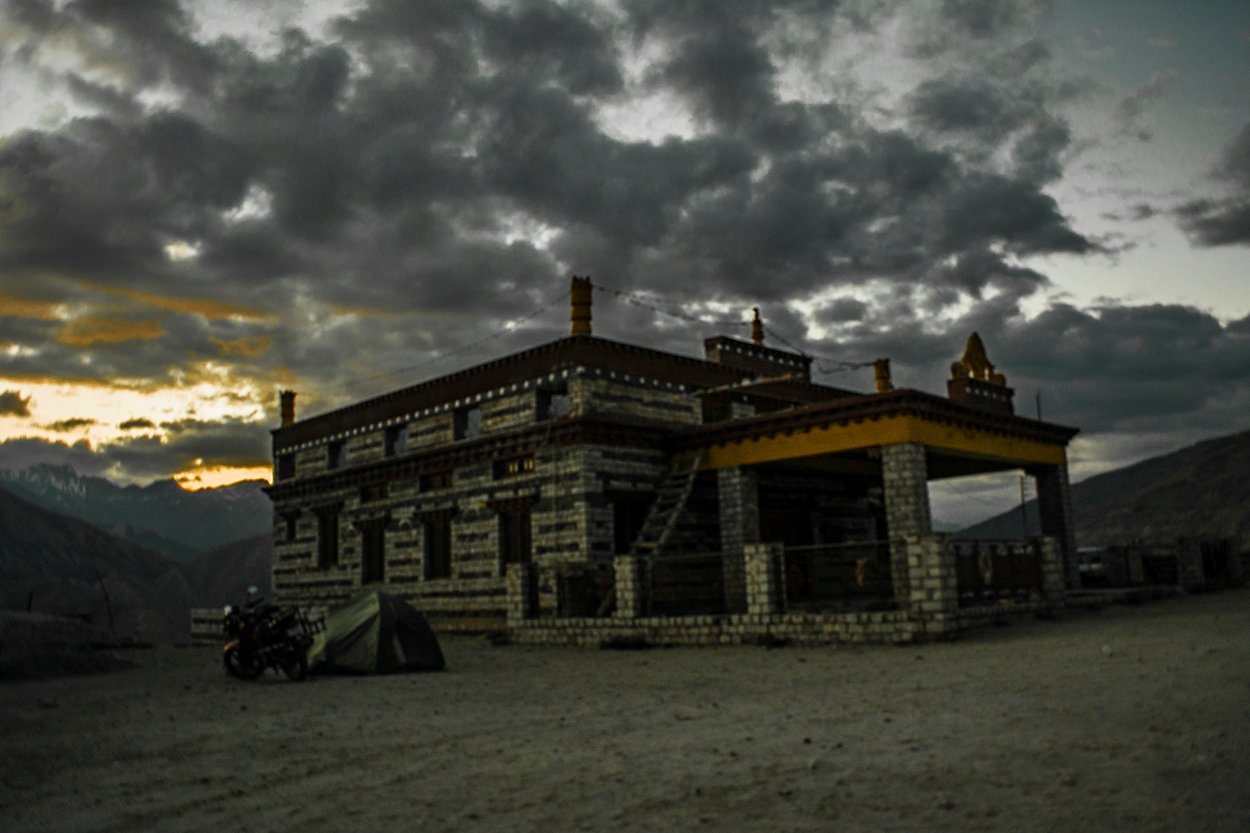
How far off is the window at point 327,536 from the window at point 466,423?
5552 mm

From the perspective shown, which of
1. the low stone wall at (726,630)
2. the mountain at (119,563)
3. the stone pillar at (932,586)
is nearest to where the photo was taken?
the stone pillar at (932,586)

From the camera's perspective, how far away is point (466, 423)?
25.3m

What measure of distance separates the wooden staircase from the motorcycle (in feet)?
24.5

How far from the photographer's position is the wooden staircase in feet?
65.1

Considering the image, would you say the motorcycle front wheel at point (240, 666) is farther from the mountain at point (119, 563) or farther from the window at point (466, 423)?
the mountain at point (119, 563)

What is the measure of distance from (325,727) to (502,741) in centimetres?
221

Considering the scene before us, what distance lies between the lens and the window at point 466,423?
82.3ft

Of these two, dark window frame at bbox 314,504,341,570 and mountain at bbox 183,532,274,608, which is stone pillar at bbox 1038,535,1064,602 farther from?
mountain at bbox 183,532,274,608

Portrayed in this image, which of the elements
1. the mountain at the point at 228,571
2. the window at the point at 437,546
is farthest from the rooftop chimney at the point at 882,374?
the mountain at the point at 228,571

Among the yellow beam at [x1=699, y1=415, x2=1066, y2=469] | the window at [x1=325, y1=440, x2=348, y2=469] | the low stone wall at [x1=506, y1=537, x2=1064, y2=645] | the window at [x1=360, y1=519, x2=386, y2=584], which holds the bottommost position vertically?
the low stone wall at [x1=506, y1=537, x2=1064, y2=645]

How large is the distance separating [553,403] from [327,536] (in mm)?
9705

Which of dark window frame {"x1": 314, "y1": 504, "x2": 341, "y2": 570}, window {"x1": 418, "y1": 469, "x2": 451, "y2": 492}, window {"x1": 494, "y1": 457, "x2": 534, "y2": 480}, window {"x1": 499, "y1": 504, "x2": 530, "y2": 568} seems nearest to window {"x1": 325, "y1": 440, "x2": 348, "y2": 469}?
dark window frame {"x1": 314, "y1": 504, "x2": 341, "y2": 570}

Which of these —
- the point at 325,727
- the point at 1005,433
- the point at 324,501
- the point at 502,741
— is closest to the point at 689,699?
the point at 502,741

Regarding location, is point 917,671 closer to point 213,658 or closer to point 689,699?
point 689,699
